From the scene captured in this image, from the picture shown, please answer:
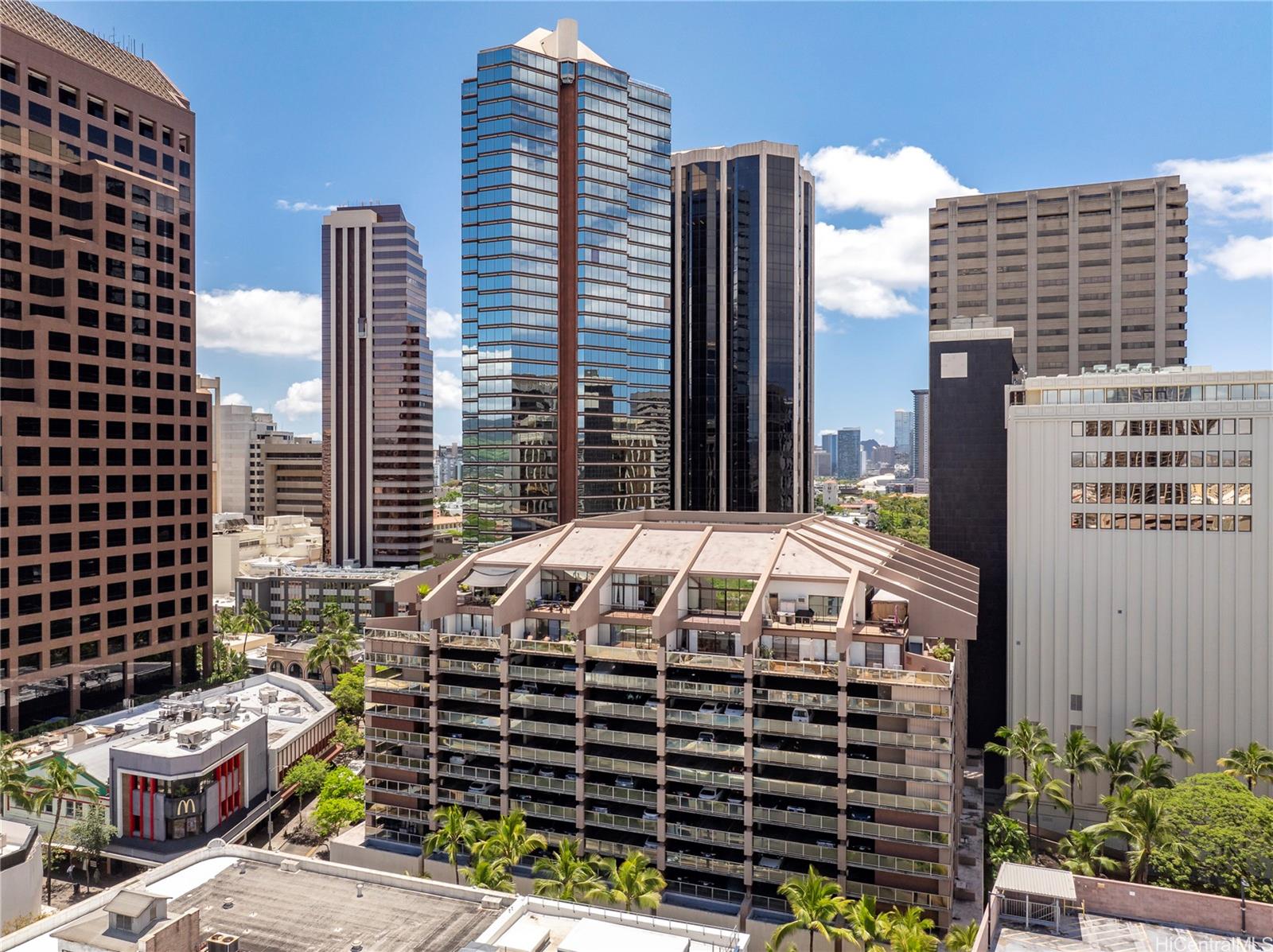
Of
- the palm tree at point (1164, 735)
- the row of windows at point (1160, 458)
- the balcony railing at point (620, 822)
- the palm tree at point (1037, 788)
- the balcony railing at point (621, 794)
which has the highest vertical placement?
→ the row of windows at point (1160, 458)

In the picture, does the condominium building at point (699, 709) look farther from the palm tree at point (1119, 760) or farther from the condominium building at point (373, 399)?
the condominium building at point (373, 399)

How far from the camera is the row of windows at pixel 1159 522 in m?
59.0

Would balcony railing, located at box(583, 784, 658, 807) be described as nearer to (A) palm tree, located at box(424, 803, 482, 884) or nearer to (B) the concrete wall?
(A) palm tree, located at box(424, 803, 482, 884)

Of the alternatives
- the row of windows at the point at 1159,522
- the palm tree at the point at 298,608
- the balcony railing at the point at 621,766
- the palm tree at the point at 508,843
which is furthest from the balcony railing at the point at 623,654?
the palm tree at the point at 298,608

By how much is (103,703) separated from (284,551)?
8071 cm

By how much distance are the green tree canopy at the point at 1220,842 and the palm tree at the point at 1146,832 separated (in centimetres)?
31

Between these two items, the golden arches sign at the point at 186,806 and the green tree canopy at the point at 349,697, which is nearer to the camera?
the golden arches sign at the point at 186,806

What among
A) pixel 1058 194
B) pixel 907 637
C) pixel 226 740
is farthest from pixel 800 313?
pixel 226 740

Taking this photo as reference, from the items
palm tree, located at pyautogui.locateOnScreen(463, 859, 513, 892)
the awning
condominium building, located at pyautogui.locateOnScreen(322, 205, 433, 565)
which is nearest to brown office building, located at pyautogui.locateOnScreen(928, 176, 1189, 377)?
the awning

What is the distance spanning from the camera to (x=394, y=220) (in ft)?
521

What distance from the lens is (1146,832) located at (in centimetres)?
4631

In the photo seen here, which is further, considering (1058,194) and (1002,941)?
(1058,194)

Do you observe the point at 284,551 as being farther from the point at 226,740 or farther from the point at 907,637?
the point at 907,637

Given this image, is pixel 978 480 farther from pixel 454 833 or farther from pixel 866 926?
pixel 454 833
